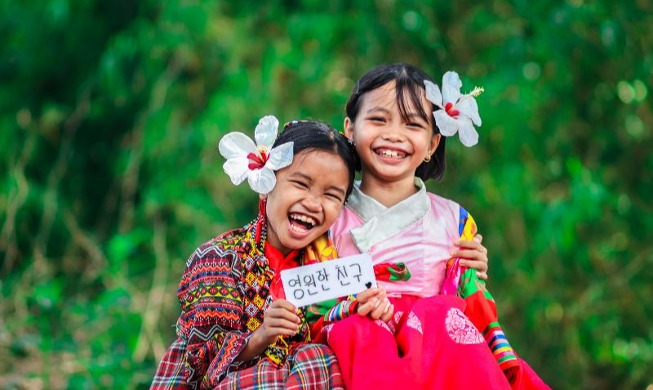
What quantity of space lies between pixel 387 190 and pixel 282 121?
3.17 metres

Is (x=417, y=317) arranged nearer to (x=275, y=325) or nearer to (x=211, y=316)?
(x=275, y=325)

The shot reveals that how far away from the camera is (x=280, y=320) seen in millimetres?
2182

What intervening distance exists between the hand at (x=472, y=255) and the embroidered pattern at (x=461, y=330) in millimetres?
219

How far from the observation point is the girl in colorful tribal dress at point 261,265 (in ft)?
7.48

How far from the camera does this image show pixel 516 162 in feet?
17.5

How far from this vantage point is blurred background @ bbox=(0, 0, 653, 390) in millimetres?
5113

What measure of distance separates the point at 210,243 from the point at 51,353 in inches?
115

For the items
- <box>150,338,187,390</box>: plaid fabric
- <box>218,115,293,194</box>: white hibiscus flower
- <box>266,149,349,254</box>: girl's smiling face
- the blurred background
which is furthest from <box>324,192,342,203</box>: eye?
the blurred background

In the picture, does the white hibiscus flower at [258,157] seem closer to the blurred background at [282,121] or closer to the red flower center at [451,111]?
Answer: the red flower center at [451,111]

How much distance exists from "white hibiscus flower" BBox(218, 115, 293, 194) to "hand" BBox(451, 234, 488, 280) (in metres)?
0.49

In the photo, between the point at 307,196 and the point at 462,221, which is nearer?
the point at 307,196

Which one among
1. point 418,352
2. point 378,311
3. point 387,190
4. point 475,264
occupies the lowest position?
point 418,352

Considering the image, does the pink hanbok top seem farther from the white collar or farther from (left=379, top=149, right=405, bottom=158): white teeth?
(left=379, top=149, right=405, bottom=158): white teeth

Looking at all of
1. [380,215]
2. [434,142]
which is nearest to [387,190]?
[380,215]
